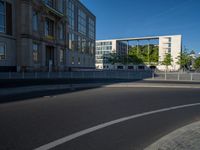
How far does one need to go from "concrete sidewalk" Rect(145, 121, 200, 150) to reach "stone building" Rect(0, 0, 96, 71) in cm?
2886

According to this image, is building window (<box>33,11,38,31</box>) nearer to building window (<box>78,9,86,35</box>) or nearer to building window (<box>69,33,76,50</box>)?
building window (<box>69,33,76,50</box>)

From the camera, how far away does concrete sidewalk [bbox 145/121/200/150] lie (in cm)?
390

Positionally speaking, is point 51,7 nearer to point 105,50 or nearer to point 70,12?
point 70,12

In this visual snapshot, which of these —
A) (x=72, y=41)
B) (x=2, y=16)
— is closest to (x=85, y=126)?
(x=2, y=16)

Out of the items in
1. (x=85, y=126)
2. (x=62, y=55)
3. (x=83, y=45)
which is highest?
(x=83, y=45)

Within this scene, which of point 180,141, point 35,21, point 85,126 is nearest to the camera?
point 180,141

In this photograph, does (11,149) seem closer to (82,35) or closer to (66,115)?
(66,115)

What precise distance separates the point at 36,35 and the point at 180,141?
33650 millimetres

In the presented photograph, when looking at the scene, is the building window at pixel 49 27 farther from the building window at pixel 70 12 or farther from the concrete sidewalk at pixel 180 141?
the concrete sidewalk at pixel 180 141

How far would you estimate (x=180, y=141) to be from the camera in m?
4.21

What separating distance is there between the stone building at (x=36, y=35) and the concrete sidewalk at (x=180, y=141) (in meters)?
28.9

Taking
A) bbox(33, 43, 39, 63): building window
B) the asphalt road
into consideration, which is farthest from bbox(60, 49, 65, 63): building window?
the asphalt road

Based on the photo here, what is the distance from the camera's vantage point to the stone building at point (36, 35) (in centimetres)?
2944

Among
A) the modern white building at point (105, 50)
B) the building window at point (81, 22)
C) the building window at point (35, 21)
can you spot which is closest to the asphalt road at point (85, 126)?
the building window at point (35, 21)
